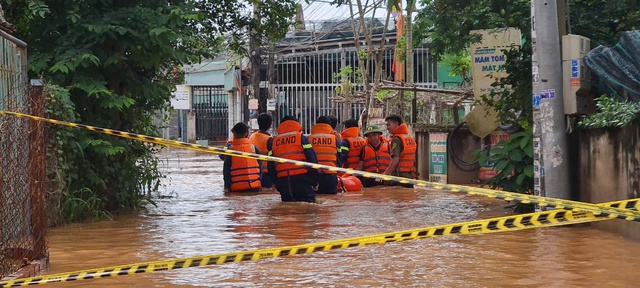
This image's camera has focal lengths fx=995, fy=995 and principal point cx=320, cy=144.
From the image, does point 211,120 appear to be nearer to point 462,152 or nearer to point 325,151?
point 462,152

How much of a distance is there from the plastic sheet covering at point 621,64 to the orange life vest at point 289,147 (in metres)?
4.81

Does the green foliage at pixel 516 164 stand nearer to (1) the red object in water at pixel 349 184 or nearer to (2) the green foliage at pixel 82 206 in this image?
(2) the green foliage at pixel 82 206

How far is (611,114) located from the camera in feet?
32.1

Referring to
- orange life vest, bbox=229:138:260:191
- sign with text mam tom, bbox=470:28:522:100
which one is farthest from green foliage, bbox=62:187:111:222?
sign with text mam tom, bbox=470:28:522:100

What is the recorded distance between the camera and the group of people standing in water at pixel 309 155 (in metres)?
14.1

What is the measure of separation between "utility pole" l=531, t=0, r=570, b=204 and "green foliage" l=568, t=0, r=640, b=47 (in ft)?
5.31

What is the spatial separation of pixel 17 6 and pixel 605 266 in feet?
24.4

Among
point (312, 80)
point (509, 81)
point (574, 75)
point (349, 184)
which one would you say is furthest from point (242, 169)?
point (312, 80)

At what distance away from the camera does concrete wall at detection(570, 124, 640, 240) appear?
9.13 meters

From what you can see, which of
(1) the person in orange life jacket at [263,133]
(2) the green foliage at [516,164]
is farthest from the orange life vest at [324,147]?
(2) the green foliage at [516,164]

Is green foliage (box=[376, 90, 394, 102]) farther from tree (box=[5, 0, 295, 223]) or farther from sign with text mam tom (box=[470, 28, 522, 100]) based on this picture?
tree (box=[5, 0, 295, 223])

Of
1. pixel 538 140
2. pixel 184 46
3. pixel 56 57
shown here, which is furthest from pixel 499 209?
pixel 56 57

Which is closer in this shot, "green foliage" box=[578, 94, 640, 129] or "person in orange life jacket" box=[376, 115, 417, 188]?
"green foliage" box=[578, 94, 640, 129]

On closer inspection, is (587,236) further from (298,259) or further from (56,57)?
(56,57)
